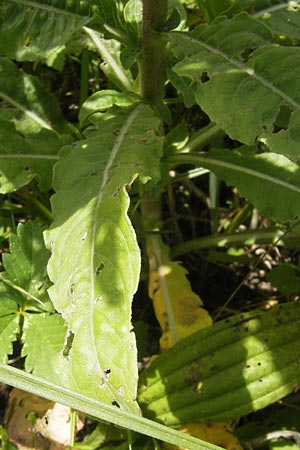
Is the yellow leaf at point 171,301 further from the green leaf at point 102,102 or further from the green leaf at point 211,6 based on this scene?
the green leaf at point 211,6

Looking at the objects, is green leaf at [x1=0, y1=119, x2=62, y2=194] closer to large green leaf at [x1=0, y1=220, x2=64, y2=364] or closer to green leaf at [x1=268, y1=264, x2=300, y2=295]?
large green leaf at [x1=0, y1=220, x2=64, y2=364]

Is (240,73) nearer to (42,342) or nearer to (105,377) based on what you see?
(105,377)

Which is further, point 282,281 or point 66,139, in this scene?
point 282,281

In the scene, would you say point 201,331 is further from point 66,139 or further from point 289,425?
point 66,139

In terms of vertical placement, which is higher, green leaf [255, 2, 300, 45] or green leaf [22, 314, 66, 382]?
green leaf [255, 2, 300, 45]

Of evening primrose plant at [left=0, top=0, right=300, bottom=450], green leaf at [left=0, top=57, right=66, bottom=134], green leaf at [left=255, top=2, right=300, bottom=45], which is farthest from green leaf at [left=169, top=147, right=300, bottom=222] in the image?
green leaf at [left=0, top=57, right=66, bottom=134]

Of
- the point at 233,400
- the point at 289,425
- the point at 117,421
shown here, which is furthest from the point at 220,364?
the point at 117,421

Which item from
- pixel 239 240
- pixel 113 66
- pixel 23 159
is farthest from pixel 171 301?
pixel 113 66
